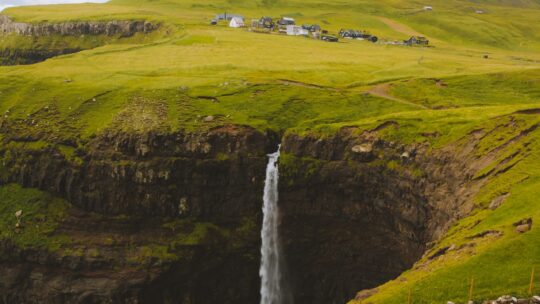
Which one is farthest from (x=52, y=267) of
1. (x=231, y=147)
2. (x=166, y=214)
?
(x=231, y=147)

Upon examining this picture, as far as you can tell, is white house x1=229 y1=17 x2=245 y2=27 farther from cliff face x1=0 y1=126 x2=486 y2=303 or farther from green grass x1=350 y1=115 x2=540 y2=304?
green grass x1=350 y1=115 x2=540 y2=304

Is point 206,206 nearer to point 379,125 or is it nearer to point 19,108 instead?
point 379,125

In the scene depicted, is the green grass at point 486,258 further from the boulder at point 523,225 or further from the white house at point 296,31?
the white house at point 296,31

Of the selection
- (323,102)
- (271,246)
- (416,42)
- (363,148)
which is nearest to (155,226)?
(271,246)

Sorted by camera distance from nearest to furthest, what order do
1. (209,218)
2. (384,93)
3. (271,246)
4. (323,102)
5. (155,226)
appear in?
(271,246), (209,218), (155,226), (323,102), (384,93)

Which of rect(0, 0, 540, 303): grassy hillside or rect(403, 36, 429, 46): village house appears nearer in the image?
rect(0, 0, 540, 303): grassy hillside

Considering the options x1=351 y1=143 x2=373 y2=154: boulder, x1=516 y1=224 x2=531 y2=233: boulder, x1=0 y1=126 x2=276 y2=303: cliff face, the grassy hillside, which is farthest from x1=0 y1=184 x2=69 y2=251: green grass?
x1=516 y1=224 x2=531 y2=233: boulder

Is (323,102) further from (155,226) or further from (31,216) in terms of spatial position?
(31,216)
